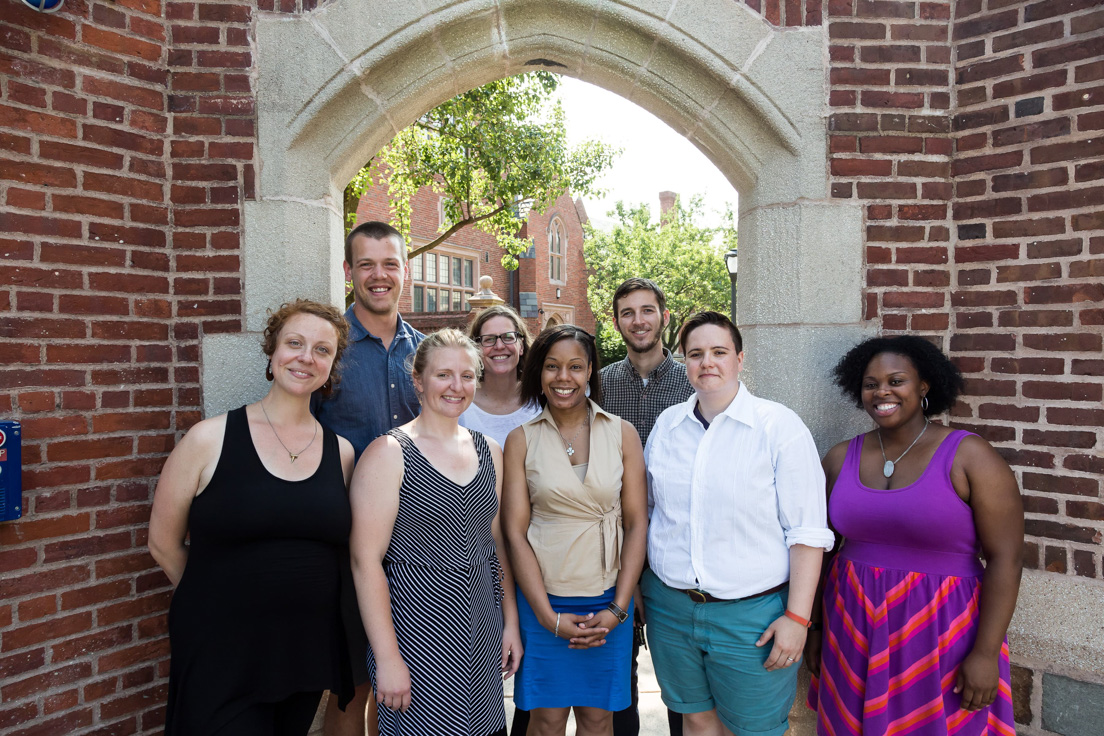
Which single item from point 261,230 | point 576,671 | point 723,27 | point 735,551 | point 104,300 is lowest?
point 576,671

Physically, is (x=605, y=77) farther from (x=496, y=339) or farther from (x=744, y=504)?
(x=744, y=504)

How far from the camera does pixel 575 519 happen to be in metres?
2.32

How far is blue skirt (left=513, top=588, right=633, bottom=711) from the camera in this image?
232 centimetres

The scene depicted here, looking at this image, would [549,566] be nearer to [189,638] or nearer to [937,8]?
[189,638]

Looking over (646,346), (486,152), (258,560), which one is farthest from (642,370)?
(486,152)

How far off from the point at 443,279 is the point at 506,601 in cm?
1646

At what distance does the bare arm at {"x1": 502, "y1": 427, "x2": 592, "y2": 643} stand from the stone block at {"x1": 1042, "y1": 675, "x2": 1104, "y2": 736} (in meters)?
1.79

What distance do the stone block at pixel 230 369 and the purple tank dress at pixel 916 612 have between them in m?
2.29

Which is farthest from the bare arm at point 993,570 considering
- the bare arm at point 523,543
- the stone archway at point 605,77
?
the bare arm at point 523,543

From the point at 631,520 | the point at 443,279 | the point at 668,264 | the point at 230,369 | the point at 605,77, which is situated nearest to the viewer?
the point at 631,520

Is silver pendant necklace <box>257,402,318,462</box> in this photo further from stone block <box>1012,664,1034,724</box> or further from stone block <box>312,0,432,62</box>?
stone block <box>1012,664,1034,724</box>

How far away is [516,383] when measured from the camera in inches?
121

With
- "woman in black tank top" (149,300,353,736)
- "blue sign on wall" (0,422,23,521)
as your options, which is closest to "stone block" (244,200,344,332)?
"woman in black tank top" (149,300,353,736)

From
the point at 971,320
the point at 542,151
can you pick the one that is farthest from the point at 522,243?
the point at 971,320
